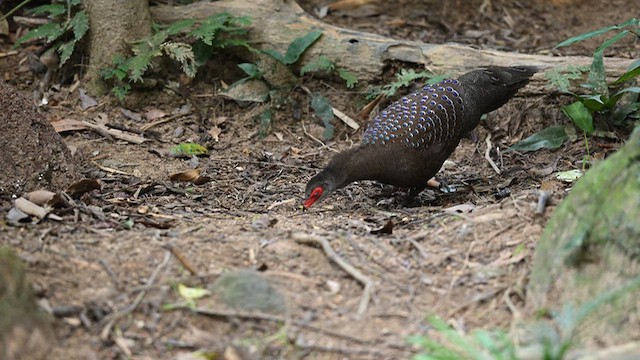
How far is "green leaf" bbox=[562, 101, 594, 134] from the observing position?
6664 mm

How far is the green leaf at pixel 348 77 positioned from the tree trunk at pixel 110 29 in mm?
1856

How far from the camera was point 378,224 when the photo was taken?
5355 millimetres

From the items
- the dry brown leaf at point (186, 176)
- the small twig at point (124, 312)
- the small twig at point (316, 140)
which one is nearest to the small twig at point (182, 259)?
the small twig at point (124, 312)

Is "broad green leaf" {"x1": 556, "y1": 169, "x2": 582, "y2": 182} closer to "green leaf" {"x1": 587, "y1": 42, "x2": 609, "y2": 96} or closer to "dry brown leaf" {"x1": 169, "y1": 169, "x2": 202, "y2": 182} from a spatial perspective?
"green leaf" {"x1": 587, "y1": 42, "x2": 609, "y2": 96}

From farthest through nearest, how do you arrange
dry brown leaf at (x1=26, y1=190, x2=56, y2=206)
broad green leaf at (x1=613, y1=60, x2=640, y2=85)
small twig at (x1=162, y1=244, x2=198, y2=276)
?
broad green leaf at (x1=613, y1=60, x2=640, y2=85) → dry brown leaf at (x1=26, y1=190, x2=56, y2=206) → small twig at (x1=162, y1=244, x2=198, y2=276)

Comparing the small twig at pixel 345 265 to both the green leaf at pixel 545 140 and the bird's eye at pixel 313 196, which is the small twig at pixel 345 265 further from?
the green leaf at pixel 545 140

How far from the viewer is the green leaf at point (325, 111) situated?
7480 mm

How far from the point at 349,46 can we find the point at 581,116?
225cm

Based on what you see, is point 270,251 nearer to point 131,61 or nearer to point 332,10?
point 131,61

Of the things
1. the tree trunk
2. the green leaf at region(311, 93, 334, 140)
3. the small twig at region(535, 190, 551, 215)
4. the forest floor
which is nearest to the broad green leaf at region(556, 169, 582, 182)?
the forest floor

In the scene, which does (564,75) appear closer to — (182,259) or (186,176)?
(186,176)

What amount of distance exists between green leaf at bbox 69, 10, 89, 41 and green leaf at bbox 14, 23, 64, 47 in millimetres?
157

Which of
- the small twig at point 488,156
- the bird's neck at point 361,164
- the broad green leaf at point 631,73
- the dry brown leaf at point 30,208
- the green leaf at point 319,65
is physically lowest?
the small twig at point 488,156

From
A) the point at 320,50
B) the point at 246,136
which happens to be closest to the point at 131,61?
the point at 246,136
